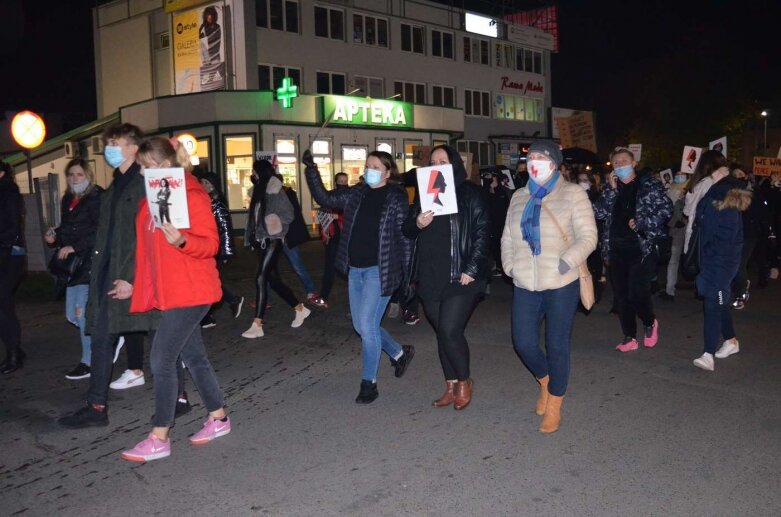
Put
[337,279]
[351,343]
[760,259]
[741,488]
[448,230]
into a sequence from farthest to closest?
1. [337,279]
2. [760,259]
3. [351,343]
4. [448,230]
5. [741,488]

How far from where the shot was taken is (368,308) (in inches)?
237

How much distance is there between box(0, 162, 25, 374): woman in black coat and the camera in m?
7.13

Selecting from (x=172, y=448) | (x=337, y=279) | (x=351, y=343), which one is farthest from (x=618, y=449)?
(x=337, y=279)

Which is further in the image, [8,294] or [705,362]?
[8,294]

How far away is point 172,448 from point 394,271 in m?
2.09

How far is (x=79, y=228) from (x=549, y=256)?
399 cm

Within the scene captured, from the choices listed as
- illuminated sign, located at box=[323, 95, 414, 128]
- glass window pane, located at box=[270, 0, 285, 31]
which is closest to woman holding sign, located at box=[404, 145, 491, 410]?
illuminated sign, located at box=[323, 95, 414, 128]

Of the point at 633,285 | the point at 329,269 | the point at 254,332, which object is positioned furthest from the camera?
the point at 329,269

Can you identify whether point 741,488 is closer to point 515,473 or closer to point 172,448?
point 515,473

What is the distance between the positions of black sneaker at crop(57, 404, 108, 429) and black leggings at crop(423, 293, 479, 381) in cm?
253

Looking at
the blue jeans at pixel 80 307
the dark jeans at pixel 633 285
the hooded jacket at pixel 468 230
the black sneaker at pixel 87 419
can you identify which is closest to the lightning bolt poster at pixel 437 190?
the hooded jacket at pixel 468 230

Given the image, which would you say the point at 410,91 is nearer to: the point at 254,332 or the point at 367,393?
the point at 254,332

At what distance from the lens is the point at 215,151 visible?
Result: 27781 millimetres

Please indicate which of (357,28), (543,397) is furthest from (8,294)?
(357,28)
